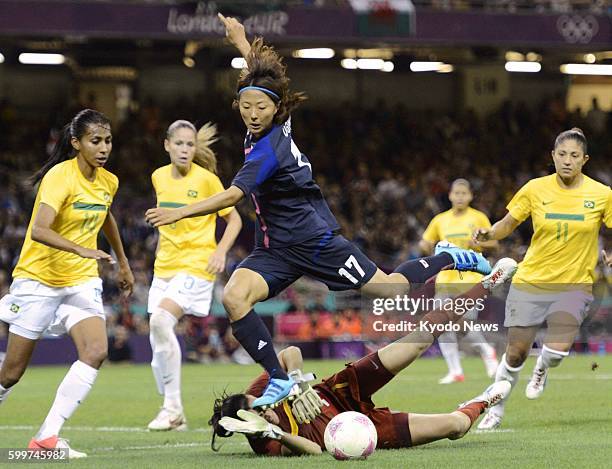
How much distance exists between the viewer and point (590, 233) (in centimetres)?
1073

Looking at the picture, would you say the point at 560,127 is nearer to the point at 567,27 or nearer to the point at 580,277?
the point at 567,27

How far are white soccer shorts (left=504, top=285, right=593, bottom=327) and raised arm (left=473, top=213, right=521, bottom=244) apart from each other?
571 millimetres

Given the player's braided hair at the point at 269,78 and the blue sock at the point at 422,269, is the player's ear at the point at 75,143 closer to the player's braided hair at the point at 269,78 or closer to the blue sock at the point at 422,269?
the player's braided hair at the point at 269,78

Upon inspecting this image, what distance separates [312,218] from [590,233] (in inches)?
121

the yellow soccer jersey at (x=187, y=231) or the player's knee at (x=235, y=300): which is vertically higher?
the yellow soccer jersey at (x=187, y=231)

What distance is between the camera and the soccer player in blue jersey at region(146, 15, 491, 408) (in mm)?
8375

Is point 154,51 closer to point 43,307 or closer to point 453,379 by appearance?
point 453,379

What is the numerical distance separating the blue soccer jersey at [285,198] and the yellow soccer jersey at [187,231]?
2888mm

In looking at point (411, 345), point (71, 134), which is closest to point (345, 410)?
point (411, 345)

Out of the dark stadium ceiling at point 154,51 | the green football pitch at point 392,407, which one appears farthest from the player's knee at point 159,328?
the dark stadium ceiling at point 154,51

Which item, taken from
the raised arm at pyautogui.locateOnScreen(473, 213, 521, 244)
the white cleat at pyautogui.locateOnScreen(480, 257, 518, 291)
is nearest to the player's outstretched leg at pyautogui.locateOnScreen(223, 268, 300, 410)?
the white cleat at pyautogui.locateOnScreen(480, 257, 518, 291)

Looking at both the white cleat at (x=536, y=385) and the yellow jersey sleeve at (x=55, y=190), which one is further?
the white cleat at (x=536, y=385)

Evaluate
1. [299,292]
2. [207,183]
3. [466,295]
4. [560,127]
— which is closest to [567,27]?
[560,127]

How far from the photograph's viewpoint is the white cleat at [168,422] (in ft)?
35.9
